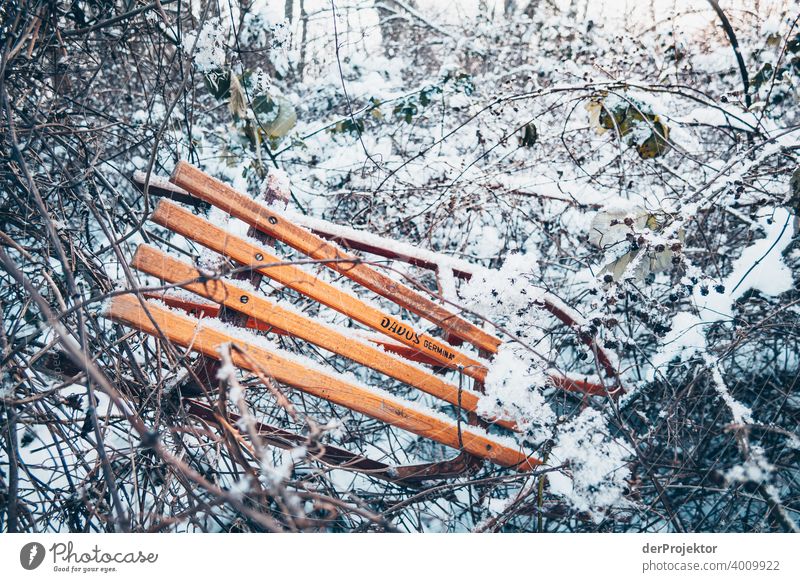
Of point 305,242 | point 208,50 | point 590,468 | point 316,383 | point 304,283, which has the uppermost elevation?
point 208,50

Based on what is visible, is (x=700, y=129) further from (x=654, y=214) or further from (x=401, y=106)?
(x=654, y=214)

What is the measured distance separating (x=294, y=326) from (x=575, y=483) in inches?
40.5

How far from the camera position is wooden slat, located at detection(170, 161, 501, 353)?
146cm

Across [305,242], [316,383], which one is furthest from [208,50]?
[316,383]

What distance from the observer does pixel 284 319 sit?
5.09 feet

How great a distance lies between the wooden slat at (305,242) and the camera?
57.7 inches
